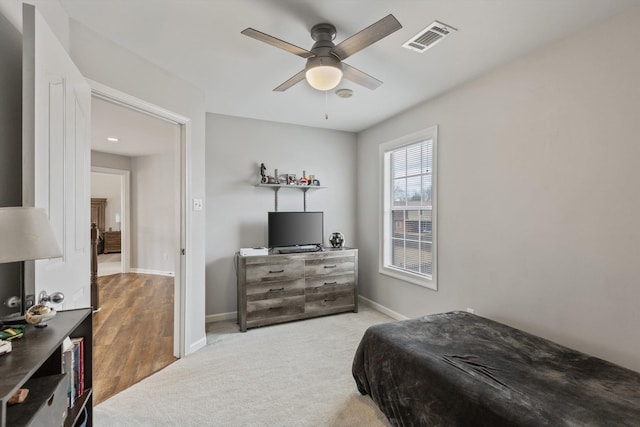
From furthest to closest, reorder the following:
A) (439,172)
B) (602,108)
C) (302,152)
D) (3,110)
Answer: (302,152) → (439,172) → (602,108) → (3,110)

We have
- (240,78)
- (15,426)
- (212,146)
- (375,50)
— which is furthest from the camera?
(212,146)

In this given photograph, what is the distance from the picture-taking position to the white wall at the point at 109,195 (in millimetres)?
8664

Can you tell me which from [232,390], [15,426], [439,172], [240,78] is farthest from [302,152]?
[15,426]

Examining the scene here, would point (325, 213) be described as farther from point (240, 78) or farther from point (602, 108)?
point (602, 108)

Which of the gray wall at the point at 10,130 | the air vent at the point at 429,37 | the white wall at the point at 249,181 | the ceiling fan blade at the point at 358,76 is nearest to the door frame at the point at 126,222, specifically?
the white wall at the point at 249,181

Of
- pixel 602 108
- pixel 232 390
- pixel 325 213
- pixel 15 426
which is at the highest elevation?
pixel 602 108

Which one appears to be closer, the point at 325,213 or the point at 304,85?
the point at 304,85

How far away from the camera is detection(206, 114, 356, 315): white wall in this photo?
145 inches

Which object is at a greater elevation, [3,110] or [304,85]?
[304,85]

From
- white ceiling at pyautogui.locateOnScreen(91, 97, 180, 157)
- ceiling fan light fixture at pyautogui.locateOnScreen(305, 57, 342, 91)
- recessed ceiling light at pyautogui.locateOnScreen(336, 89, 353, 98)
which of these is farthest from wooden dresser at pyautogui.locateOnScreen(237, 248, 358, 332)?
ceiling fan light fixture at pyautogui.locateOnScreen(305, 57, 342, 91)

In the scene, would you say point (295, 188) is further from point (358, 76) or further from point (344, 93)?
point (358, 76)

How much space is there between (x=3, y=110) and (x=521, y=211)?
323 centimetres

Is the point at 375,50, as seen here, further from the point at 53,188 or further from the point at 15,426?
the point at 15,426

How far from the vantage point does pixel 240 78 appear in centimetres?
270
